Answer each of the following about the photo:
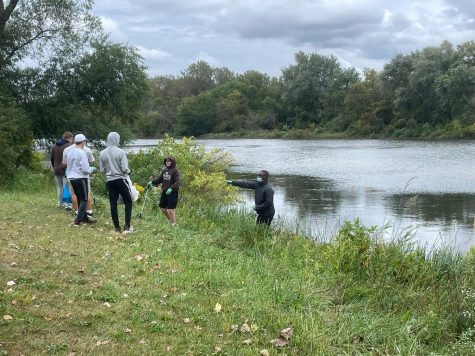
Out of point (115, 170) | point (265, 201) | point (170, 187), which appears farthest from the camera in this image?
point (265, 201)

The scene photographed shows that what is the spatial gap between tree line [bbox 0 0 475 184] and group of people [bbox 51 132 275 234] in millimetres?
6478

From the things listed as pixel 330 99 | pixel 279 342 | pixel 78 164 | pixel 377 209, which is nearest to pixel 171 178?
pixel 78 164

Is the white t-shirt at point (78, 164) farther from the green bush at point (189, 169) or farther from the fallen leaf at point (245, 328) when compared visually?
the green bush at point (189, 169)

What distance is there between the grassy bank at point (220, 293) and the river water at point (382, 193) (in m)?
2.01

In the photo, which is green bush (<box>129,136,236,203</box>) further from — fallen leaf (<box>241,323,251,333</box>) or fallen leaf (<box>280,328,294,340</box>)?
fallen leaf (<box>280,328,294,340</box>)

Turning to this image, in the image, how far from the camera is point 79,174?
10688 millimetres

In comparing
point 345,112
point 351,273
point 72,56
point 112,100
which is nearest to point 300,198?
point 112,100

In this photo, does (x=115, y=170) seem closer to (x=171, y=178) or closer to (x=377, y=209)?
(x=171, y=178)

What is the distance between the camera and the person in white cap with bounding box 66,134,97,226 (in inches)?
415

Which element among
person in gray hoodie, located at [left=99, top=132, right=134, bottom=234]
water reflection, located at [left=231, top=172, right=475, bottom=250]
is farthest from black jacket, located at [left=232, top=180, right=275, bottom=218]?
water reflection, located at [left=231, top=172, right=475, bottom=250]

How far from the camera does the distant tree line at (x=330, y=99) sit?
75438 mm

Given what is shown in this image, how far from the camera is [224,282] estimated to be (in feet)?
23.4

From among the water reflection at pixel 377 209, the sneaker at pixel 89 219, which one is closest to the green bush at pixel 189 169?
the water reflection at pixel 377 209

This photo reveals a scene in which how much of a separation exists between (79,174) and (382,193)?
62.0 feet
